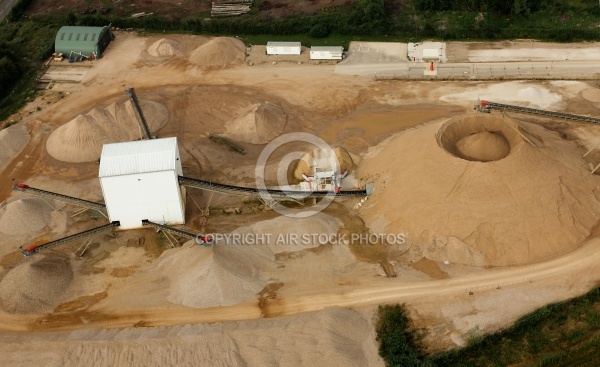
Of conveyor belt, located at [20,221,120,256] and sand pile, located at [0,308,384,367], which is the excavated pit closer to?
sand pile, located at [0,308,384,367]

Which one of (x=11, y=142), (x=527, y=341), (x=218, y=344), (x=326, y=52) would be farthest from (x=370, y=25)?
(x=218, y=344)

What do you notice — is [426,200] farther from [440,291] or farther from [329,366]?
[329,366]

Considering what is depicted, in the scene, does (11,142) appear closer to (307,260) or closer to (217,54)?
(217,54)

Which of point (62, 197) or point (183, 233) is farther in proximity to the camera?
point (62, 197)

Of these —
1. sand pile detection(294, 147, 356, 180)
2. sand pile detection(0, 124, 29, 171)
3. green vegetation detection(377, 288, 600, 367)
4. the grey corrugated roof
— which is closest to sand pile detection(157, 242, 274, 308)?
the grey corrugated roof

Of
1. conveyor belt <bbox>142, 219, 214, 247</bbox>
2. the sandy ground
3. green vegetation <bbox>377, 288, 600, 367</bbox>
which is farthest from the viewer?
conveyor belt <bbox>142, 219, 214, 247</bbox>

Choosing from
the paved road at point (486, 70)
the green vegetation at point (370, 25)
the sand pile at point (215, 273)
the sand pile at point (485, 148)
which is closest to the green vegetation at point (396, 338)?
the sand pile at point (215, 273)
